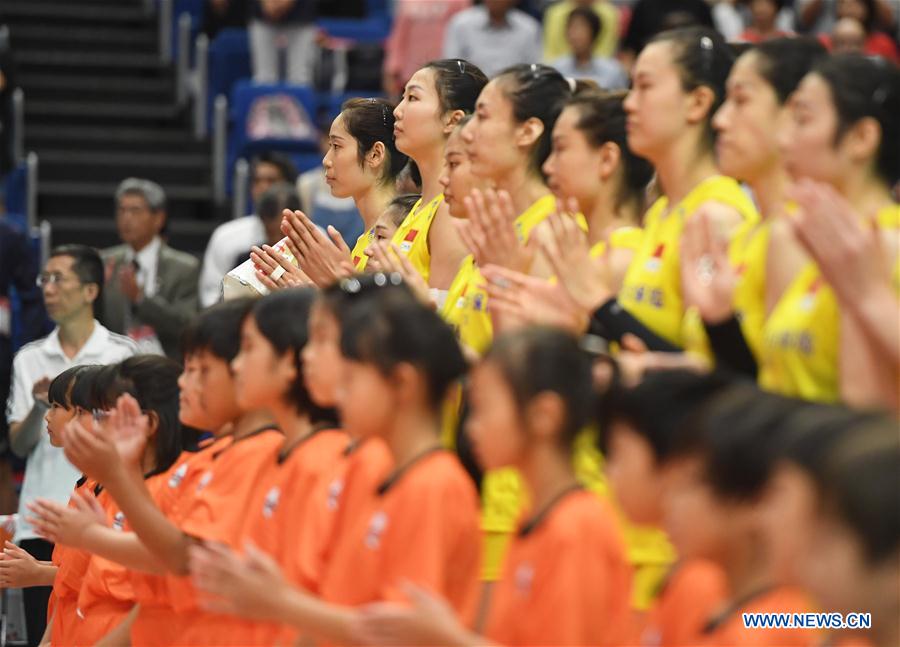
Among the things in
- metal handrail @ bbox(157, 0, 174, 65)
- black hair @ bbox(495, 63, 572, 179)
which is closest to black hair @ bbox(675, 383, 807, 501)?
black hair @ bbox(495, 63, 572, 179)

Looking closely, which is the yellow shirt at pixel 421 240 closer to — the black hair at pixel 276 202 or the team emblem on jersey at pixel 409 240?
the team emblem on jersey at pixel 409 240

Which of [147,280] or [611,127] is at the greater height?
[611,127]

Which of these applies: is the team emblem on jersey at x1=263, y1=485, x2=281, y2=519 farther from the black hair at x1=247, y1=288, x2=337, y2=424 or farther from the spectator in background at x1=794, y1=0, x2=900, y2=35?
the spectator in background at x1=794, y1=0, x2=900, y2=35

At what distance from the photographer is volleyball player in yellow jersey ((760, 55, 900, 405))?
3.71 m

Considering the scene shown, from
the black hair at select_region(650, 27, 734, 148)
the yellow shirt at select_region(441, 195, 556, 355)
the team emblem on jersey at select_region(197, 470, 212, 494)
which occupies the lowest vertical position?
the team emblem on jersey at select_region(197, 470, 212, 494)

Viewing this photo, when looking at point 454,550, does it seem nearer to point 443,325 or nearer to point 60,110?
point 443,325

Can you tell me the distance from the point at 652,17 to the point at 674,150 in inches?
301

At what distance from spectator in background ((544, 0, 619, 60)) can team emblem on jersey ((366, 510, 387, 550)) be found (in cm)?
874

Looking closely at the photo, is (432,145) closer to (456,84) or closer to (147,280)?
(456,84)

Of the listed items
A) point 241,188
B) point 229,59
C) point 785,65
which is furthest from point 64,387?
point 229,59

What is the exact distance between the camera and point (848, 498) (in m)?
2.60

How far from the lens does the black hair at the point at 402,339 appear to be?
358 centimetres

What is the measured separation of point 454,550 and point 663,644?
516 mm

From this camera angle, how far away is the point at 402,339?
358cm
